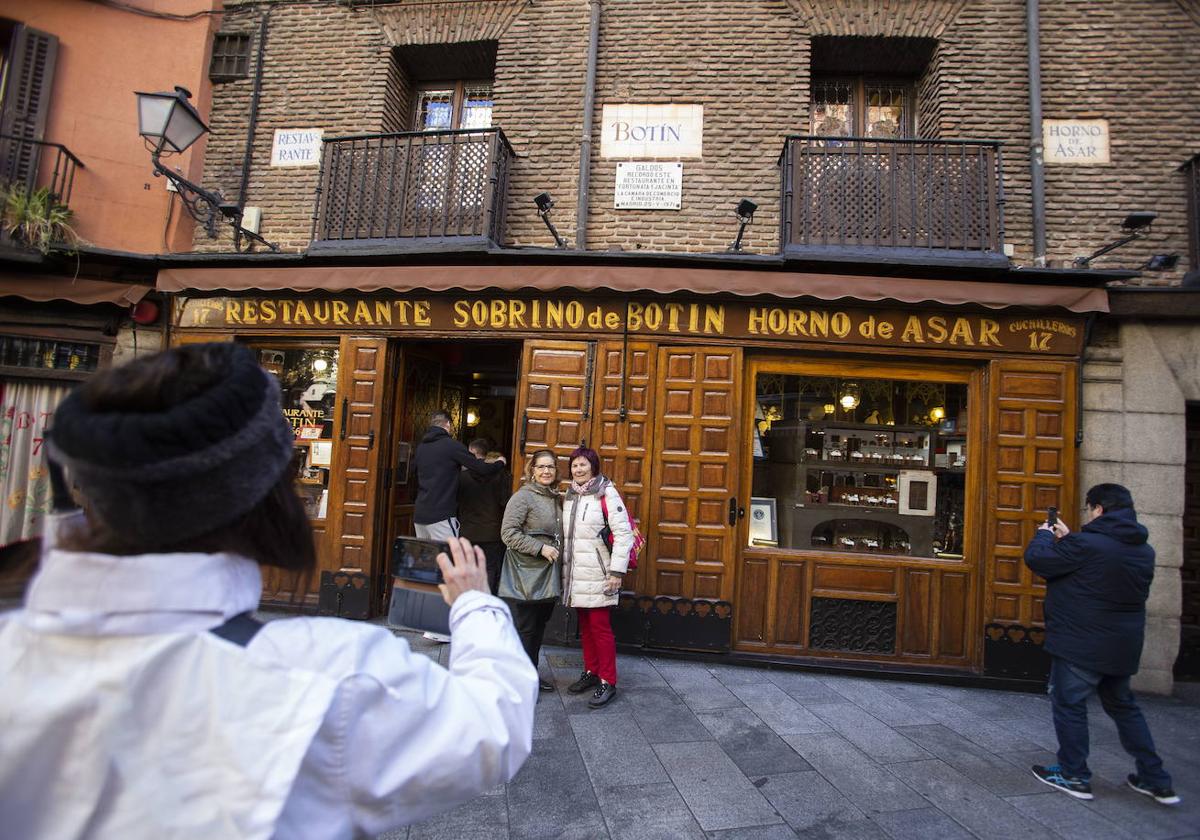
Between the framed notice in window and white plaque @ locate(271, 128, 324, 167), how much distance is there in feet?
22.4

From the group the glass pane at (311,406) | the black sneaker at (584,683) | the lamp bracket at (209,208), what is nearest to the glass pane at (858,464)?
the black sneaker at (584,683)

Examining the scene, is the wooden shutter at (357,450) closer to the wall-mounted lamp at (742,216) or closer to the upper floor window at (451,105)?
the upper floor window at (451,105)

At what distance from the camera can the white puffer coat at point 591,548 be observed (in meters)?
4.79

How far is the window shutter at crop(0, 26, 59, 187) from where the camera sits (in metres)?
7.10

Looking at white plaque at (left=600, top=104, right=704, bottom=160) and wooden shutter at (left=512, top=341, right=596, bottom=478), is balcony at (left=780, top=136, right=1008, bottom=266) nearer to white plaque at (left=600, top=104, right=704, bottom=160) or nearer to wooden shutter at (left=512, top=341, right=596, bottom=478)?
white plaque at (left=600, top=104, right=704, bottom=160)

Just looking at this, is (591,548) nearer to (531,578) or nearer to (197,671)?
(531,578)

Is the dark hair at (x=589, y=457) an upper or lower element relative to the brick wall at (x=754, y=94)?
lower

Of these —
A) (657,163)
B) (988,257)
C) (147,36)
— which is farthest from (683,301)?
(147,36)

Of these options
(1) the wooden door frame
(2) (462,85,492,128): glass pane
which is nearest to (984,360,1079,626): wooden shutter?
(1) the wooden door frame

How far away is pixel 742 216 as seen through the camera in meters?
6.25

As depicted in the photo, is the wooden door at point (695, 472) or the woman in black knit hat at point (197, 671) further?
the wooden door at point (695, 472)

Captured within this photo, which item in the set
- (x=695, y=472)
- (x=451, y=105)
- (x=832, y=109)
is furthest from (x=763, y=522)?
(x=451, y=105)

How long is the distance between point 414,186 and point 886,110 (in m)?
5.94

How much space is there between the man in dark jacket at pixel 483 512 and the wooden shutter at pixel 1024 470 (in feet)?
16.3
